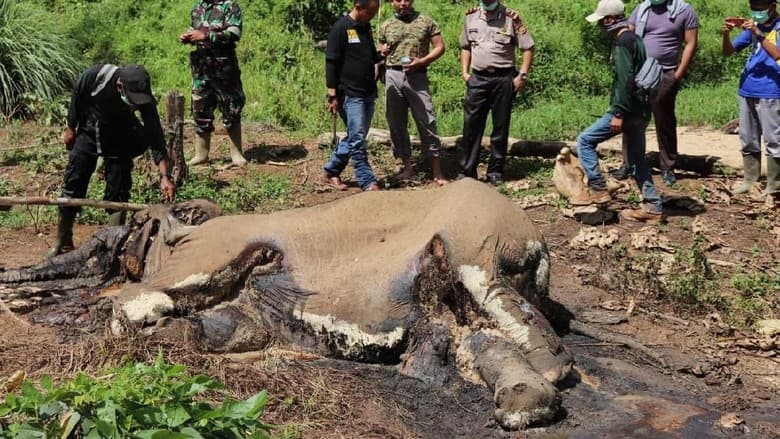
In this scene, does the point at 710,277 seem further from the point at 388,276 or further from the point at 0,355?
the point at 0,355

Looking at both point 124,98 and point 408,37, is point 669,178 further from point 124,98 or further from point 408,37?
point 124,98

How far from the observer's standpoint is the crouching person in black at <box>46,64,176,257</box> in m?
7.18

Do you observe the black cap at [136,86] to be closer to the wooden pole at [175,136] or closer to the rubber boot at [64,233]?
the rubber boot at [64,233]

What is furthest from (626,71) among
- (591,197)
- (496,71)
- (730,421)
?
(730,421)

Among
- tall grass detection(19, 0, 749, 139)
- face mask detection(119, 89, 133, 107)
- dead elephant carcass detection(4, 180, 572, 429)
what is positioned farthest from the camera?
tall grass detection(19, 0, 749, 139)

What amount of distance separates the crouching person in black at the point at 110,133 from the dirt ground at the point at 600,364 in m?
0.74

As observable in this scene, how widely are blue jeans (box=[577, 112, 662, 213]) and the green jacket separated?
0.42 feet

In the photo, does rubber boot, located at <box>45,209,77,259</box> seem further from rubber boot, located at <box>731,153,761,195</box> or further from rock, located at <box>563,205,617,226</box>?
rubber boot, located at <box>731,153,761,195</box>

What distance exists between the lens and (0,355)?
18.6 feet

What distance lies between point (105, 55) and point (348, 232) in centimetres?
1073

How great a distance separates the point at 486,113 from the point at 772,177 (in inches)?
108

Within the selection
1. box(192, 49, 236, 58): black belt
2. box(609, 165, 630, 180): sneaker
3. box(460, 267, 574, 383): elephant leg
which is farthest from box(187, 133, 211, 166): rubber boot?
box(460, 267, 574, 383): elephant leg

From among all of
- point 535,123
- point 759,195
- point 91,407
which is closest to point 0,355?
point 91,407

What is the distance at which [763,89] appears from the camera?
8.78 m
